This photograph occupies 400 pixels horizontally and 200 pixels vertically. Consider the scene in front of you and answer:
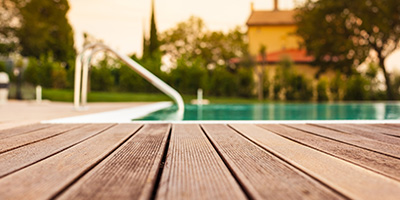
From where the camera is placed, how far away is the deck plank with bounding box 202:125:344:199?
2.55 ft

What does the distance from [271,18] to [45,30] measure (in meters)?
17.1

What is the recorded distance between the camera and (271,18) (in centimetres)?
2300

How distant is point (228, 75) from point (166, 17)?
1035 cm

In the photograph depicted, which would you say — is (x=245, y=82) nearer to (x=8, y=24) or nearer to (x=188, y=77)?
(x=188, y=77)

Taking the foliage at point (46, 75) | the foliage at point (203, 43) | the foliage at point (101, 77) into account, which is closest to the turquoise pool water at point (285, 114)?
the foliage at point (101, 77)

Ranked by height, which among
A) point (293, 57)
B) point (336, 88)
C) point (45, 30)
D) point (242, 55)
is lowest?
point (336, 88)

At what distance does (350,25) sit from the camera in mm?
15555

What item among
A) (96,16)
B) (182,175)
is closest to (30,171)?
(182,175)

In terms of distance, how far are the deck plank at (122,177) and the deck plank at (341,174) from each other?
1.63 ft

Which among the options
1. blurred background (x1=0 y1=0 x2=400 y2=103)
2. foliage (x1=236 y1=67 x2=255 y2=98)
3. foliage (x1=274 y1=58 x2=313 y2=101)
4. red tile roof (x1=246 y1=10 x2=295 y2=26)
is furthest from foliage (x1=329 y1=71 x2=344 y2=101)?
red tile roof (x1=246 y1=10 x2=295 y2=26)

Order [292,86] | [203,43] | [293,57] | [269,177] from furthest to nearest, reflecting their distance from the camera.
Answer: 1. [203,43]
2. [293,57]
3. [292,86]
4. [269,177]

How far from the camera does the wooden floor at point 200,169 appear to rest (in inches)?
31.3

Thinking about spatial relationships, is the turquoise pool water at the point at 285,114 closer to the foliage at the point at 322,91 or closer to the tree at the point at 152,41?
the foliage at the point at 322,91

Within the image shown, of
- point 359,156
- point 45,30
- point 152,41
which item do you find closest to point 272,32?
point 152,41
